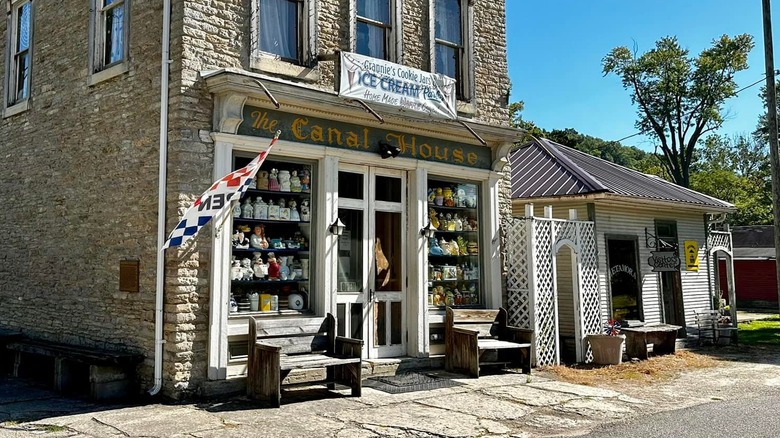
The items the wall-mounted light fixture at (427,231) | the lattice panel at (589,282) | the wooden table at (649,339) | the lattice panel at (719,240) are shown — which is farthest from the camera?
the lattice panel at (719,240)

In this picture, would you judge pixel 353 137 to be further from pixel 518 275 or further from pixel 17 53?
pixel 17 53

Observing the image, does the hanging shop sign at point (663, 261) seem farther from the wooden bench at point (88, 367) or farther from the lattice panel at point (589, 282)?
the wooden bench at point (88, 367)

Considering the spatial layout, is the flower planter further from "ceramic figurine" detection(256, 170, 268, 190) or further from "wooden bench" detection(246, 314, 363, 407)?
"ceramic figurine" detection(256, 170, 268, 190)

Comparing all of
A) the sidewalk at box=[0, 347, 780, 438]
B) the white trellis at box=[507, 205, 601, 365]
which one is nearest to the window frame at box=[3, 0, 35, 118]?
the sidewalk at box=[0, 347, 780, 438]

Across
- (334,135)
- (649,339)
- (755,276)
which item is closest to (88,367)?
(334,135)

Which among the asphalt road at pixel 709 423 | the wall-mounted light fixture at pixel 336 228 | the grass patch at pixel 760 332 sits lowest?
the asphalt road at pixel 709 423

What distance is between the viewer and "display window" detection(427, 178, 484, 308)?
11.1 meters

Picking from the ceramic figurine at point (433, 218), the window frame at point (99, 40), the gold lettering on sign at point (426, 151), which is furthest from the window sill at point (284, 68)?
the ceramic figurine at point (433, 218)

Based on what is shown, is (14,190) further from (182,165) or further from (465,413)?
(465,413)

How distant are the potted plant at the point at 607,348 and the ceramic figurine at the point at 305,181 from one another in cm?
599

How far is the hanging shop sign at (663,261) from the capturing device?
14.2 meters

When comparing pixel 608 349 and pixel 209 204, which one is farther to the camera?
pixel 608 349

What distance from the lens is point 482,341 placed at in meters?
10.4

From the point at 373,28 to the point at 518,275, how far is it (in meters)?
4.87
